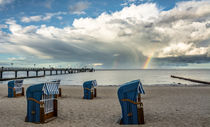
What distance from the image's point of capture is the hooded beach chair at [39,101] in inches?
255

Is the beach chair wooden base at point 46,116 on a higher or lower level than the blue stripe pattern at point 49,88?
lower

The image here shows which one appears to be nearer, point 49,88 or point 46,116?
point 49,88

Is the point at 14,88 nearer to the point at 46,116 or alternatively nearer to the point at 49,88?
the point at 46,116

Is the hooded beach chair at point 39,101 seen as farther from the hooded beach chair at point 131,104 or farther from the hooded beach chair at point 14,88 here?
the hooded beach chair at point 14,88

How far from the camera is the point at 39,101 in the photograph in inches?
256

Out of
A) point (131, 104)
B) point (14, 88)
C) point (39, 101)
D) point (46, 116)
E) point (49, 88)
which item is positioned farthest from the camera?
point (14, 88)

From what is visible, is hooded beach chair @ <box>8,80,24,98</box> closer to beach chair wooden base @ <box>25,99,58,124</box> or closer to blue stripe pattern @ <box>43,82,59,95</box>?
beach chair wooden base @ <box>25,99,58,124</box>

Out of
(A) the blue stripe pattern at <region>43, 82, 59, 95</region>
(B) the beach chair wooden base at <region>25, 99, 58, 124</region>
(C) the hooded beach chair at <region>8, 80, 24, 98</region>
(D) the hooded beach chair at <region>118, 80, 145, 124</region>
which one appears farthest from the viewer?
(C) the hooded beach chair at <region>8, 80, 24, 98</region>

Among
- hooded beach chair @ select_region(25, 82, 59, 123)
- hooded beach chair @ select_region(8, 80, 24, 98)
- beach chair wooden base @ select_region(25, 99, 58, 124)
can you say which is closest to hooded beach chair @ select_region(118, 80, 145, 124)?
hooded beach chair @ select_region(25, 82, 59, 123)

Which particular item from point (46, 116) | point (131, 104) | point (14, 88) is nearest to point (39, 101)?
point (46, 116)

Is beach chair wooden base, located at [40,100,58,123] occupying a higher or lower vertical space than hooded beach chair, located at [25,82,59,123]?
lower

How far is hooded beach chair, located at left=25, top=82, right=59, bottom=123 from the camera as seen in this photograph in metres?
6.46

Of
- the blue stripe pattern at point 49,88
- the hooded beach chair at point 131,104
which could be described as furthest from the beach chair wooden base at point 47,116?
the hooded beach chair at point 131,104

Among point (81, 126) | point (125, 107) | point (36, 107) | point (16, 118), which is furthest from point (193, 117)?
point (16, 118)
